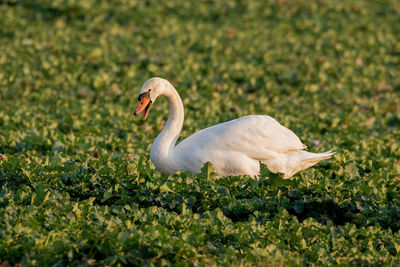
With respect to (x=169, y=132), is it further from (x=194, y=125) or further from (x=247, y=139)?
(x=194, y=125)

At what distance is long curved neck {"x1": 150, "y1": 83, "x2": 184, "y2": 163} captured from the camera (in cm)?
665

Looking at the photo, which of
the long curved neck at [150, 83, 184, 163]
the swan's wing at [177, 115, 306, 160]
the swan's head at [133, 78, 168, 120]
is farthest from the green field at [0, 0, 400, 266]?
the swan's head at [133, 78, 168, 120]

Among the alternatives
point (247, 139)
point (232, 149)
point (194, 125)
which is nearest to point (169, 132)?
point (232, 149)

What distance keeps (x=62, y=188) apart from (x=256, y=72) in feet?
24.0

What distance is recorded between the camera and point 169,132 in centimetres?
693

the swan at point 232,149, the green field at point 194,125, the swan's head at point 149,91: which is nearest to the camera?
the green field at point 194,125

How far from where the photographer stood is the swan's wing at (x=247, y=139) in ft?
21.7

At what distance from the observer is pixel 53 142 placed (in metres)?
8.24

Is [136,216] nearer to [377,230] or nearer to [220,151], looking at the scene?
[220,151]

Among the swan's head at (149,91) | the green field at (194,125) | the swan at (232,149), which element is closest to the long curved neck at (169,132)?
the swan at (232,149)

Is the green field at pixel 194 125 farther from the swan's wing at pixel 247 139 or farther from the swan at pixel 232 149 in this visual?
the swan's wing at pixel 247 139

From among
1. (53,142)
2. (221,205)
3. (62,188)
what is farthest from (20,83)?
(221,205)

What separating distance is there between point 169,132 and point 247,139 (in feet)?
2.80

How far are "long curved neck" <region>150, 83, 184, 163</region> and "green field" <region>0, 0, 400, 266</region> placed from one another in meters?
0.23
